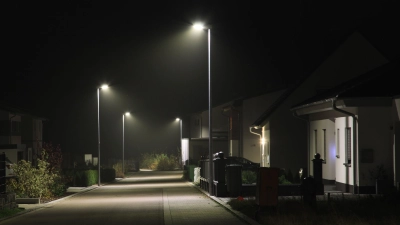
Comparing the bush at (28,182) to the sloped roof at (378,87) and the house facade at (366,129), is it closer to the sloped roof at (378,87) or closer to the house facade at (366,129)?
the house facade at (366,129)

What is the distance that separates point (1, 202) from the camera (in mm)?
24156

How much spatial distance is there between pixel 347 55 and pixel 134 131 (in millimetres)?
86541

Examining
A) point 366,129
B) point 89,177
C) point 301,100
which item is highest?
point 301,100

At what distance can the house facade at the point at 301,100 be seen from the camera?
3628 centimetres

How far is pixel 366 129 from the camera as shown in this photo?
28.0 meters

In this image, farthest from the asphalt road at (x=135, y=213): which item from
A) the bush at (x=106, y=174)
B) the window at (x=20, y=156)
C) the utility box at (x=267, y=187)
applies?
the window at (x=20, y=156)

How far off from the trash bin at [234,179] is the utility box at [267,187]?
34.0 feet

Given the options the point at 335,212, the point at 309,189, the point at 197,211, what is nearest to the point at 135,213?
the point at 197,211

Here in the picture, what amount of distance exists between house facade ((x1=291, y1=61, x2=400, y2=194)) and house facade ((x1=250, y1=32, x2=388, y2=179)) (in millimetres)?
6078

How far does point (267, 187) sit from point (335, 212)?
6.07ft

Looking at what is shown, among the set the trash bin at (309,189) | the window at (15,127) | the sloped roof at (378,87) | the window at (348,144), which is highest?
the sloped roof at (378,87)

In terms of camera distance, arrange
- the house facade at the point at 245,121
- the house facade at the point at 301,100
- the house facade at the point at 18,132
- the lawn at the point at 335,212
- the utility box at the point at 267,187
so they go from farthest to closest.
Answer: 1. the house facade at the point at 245,121
2. the house facade at the point at 18,132
3. the house facade at the point at 301,100
4. the utility box at the point at 267,187
5. the lawn at the point at 335,212

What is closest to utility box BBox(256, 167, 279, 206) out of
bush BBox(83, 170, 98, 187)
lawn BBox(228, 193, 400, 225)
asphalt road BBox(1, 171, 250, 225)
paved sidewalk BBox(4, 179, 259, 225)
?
lawn BBox(228, 193, 400, 225)

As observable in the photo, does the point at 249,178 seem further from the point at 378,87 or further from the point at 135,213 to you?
the point at 135,213
